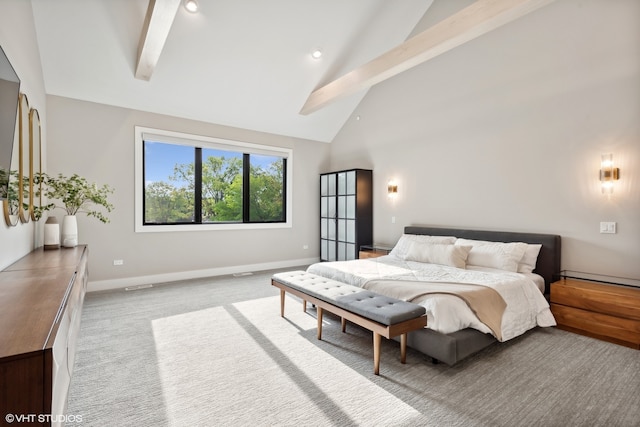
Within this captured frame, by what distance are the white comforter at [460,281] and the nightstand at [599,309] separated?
154 millimetres

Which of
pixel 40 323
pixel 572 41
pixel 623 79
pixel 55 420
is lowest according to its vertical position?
pixel 55 420

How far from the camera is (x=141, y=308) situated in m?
3.87

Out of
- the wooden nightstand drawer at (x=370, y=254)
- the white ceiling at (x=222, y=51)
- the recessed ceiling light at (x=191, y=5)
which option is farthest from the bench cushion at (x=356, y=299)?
the recessed ceiling light at (x=191, y=5)

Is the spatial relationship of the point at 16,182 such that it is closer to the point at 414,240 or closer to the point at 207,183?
the point at 207,183

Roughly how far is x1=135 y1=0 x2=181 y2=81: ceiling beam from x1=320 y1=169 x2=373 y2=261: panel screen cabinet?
11.8 feet

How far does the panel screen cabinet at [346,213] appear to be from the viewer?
5.96 meters

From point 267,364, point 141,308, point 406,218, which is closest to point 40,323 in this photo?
point 267,364

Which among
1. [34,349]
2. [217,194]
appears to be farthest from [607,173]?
[217,194]

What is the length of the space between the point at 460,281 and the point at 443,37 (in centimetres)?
256

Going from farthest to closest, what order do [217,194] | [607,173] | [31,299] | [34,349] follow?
[217,194], [607,173], [31,299], [34,349]

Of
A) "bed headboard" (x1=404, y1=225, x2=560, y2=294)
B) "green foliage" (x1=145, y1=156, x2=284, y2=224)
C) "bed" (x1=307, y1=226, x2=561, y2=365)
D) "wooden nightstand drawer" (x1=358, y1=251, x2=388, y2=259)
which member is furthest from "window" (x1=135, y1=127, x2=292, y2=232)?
"bed headboard" (x1=404, y1=225, x2=560, y2=294)

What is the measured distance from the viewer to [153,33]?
3.46 metres

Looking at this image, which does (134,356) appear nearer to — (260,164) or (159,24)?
(159,24)

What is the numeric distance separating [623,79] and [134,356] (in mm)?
5344
